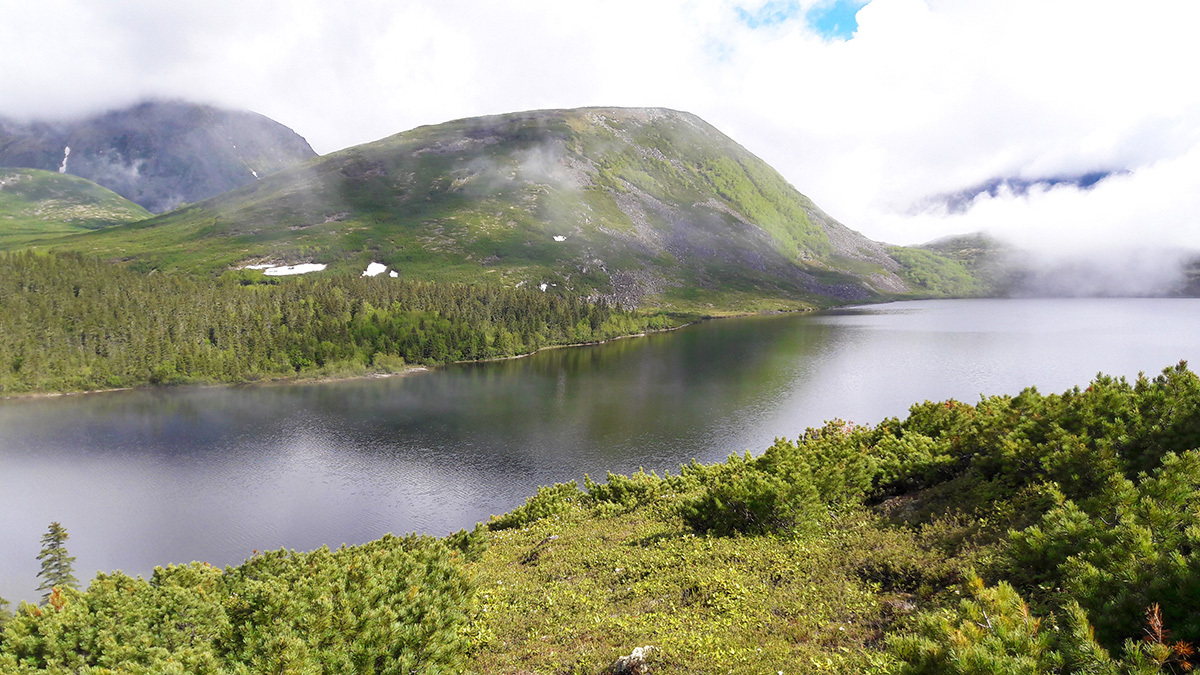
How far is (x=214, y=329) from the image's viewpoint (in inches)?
5915

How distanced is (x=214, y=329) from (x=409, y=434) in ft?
321

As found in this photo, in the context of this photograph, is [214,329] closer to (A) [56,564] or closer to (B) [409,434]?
(B) [409,434]

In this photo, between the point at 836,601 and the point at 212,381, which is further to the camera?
the point at 212,381

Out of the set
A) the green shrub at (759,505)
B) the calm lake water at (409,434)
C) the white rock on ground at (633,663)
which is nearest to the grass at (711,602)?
the white rock on ground at (633,663)

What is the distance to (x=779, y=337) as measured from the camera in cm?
18538

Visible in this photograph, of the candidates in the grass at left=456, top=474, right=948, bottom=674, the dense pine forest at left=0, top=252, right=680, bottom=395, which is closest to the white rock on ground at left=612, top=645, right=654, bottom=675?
the grass at left=456, top=474, right=948, bottom=674

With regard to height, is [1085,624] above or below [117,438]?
above

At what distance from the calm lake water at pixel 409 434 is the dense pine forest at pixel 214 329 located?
1249cm

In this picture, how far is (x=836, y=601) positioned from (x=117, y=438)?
11634 centimetres

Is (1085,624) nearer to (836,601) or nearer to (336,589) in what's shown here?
(836,601)

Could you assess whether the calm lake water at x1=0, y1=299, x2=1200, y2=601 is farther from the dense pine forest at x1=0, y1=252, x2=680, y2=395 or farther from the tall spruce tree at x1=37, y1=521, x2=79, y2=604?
the dense pine forest at x1=0, y1=252, x2=680, y2=395

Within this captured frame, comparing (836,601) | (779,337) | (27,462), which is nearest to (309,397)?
(27,462)

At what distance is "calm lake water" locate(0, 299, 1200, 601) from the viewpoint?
201ft

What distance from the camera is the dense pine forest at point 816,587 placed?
8266 millimetres
